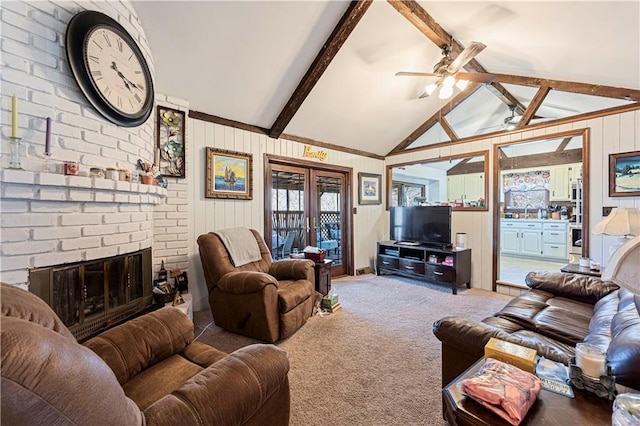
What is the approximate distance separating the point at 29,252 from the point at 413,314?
3.34 m

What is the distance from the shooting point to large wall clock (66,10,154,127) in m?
1.74

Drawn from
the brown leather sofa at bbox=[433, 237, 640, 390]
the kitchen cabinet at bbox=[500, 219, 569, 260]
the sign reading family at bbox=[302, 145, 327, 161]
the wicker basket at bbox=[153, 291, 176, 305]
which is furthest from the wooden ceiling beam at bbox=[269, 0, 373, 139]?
the kitchen cabinet at bbox=[500, 219, 569, 260]

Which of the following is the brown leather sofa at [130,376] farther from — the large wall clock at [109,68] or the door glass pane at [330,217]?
the door glass pane at [330,217]

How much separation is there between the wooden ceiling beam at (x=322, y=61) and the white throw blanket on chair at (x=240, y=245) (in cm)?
162

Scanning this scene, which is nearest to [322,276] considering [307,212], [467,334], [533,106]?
[307,212]

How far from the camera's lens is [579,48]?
8.25 ft

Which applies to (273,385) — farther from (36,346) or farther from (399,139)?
(399,139)

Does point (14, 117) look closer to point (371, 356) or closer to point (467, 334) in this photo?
point (467, 334)

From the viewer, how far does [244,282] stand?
8.14 ft

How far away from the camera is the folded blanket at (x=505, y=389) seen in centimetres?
83

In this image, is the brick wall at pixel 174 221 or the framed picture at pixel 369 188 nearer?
the brick wall at pixel 174 221

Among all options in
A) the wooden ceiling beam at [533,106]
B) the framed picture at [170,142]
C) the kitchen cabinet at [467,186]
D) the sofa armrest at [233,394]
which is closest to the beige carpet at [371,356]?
the sofa armrest at [233,394]

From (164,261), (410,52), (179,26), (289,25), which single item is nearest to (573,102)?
(410,52)

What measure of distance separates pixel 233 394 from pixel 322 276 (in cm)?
255
